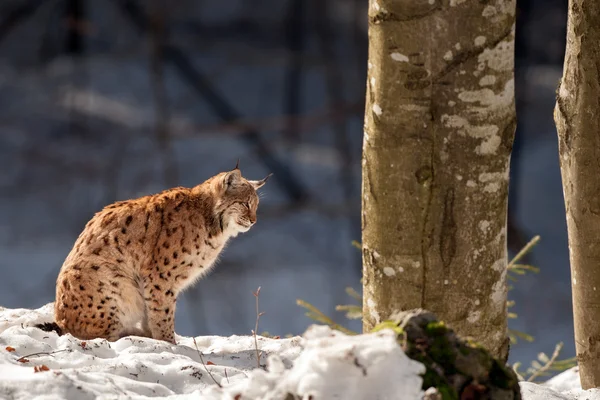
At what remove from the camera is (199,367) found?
397 centimetres

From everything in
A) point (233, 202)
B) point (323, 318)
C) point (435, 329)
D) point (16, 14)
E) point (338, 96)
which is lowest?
point (323, 318)

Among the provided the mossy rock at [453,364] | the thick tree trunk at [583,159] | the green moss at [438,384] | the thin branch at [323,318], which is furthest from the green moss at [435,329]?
the thin branch at [323,318]

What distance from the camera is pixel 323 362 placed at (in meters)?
2.55

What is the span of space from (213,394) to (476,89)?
1.65 m

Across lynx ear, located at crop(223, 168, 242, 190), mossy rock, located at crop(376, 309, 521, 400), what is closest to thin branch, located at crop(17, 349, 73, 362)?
lynx ear, located at crop(223, 168, 242, 190)

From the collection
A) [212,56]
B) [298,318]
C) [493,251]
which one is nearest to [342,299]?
[298,318]

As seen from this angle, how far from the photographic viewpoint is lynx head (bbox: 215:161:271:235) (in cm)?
515

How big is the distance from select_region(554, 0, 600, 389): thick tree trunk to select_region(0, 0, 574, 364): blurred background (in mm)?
7594

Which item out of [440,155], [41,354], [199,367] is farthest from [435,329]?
[41,354]

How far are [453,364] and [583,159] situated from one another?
1.60 metres

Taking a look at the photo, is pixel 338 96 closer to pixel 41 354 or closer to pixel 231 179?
pixel 231 179

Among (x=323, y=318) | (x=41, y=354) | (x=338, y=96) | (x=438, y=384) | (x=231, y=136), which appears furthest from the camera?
(x=231, y=136)

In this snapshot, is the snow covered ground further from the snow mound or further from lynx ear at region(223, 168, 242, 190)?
lynx ear at region(223, 168, 242, 190)

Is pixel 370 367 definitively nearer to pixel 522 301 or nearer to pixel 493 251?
pixel 493 251
